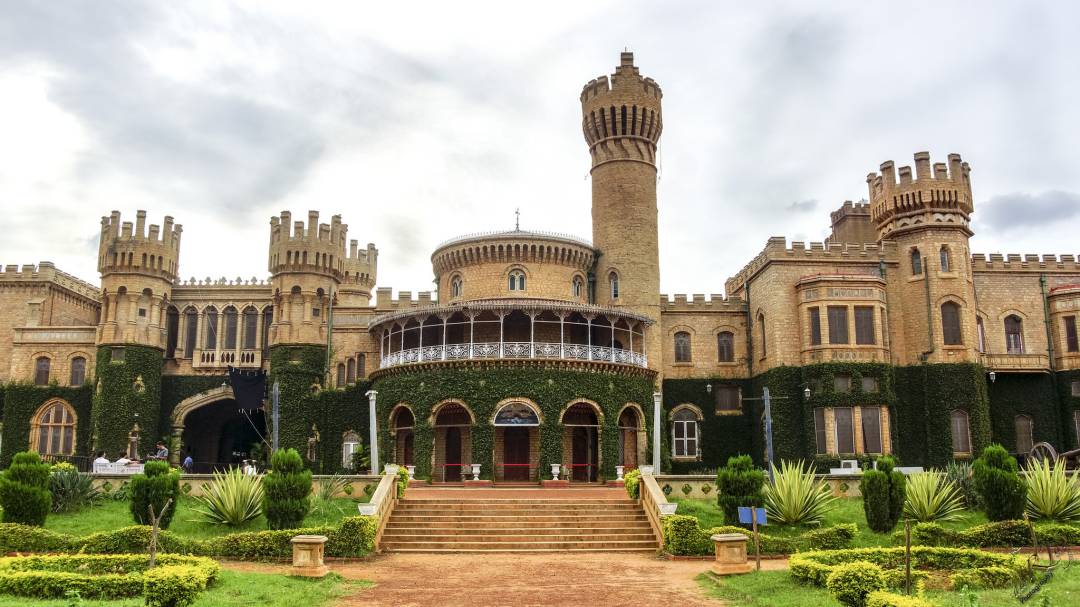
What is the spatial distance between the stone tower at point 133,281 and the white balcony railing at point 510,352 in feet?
45.2

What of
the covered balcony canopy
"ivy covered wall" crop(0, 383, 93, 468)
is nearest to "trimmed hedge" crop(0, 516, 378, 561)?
the covered balcony canopy

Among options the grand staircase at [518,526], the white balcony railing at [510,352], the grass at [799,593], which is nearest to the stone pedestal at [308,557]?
the grand staircase at [518,526]

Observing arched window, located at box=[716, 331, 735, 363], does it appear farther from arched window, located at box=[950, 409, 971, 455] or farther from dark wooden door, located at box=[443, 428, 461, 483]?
dark wooden door, located at box=[443, 428, 461, 483]

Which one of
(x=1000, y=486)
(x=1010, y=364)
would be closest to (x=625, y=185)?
(x=1010, y=364)

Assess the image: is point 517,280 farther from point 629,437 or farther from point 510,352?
point 629,437

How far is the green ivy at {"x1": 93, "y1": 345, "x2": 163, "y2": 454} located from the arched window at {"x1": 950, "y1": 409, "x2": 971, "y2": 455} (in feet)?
119

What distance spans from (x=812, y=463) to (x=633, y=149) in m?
17.3

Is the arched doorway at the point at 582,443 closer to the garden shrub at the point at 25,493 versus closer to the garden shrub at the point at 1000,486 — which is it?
the garden shrub at the point at 1000,486

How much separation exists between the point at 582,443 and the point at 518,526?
14.6 meters

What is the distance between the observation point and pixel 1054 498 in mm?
24406

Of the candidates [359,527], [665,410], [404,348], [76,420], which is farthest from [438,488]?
[76,420]

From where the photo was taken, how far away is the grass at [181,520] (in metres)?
23.6

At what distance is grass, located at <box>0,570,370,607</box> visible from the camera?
46.4 ft

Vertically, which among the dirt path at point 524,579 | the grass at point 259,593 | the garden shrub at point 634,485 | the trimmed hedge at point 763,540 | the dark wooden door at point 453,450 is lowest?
the dirt path at point 524,579
